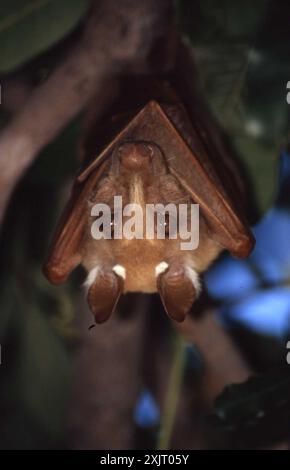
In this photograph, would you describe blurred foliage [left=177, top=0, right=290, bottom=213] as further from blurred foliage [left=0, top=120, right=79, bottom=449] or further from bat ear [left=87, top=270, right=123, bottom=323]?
blurred foliage [left=0, top=120, right=79, bottom=449]

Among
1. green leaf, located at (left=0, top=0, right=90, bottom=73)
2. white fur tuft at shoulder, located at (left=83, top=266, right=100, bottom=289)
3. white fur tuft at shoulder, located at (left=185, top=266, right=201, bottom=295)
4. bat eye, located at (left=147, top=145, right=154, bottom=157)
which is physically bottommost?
white fur tuft at shoulder, located at (left=185, top=266, right=201, bottom=295)

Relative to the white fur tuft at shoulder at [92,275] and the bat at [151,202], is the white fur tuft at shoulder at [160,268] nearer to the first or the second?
the bat at [151,202]

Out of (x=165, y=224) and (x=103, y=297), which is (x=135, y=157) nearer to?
(x=165, y=224)

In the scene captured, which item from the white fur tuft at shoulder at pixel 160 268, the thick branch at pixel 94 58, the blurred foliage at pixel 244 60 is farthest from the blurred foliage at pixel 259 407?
the thick branch at pixel 94 58

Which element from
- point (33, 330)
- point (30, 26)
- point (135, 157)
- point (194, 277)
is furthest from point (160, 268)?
point (33, 330)

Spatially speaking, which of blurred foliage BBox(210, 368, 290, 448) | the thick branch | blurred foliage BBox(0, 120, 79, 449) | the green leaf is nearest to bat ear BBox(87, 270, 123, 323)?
the thick branch
